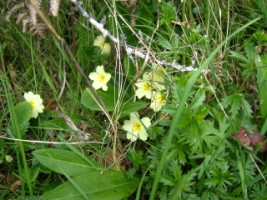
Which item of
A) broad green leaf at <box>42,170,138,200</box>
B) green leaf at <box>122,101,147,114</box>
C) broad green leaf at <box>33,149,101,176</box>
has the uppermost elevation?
green leaf at <box>122,101,147,114</box>

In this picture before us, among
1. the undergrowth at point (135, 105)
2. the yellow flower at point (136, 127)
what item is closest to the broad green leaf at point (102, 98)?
the undergrowth at point (135, 105)

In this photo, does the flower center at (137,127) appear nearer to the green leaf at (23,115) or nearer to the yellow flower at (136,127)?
the yellow flower at (136,127)

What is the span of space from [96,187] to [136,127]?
0.31 m

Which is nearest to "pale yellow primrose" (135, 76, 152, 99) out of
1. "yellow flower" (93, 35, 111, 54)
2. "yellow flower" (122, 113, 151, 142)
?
"yellow flower" (122, 113, 151, 142)

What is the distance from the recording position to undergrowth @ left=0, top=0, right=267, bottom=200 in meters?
1.91

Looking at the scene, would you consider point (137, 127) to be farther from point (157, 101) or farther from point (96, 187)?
point (96, 187)

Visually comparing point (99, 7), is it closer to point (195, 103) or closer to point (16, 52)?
point (16, 52)

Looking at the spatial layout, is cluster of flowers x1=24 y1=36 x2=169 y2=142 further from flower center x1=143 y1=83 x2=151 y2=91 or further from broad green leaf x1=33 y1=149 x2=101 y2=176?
broad green leaf x1=33 y1=149 x2=101 y2=176

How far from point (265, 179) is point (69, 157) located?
784 mm

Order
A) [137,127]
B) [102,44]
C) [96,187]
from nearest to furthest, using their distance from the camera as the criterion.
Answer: [96,187]
[137,127]
[102,44]

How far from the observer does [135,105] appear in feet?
6.97

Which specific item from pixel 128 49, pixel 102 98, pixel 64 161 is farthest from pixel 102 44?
pixel 64 161

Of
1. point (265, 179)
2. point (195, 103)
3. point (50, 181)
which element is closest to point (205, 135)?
point (195, 103)

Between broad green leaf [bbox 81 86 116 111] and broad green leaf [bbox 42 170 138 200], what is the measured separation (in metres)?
0.30
